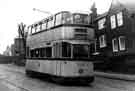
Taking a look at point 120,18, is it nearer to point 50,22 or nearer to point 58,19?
point 50,22

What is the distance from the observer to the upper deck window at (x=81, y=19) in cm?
1308

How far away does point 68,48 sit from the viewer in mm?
12484

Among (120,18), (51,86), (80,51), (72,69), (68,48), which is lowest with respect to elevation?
(51,86)

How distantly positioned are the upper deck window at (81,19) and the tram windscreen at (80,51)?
5.27 ft

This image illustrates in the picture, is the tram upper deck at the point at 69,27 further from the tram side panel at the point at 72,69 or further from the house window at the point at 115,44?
the house window at the point at 115,44

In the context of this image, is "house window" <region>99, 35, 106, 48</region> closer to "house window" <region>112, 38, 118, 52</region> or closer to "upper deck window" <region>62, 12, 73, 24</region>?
"house window" <region>112, 38, 118, 52</region>

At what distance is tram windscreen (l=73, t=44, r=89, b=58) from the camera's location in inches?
489

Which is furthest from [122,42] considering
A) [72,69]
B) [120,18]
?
[72,69]

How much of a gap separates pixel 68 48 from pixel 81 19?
7.02 ft

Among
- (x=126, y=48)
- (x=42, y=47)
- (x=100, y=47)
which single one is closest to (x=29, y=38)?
(x=42, y=47)

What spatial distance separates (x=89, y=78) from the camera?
1262cm

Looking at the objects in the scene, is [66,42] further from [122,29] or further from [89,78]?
[122,29]

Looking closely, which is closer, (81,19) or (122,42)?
(81,19)

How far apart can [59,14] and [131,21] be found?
13.1 metres
